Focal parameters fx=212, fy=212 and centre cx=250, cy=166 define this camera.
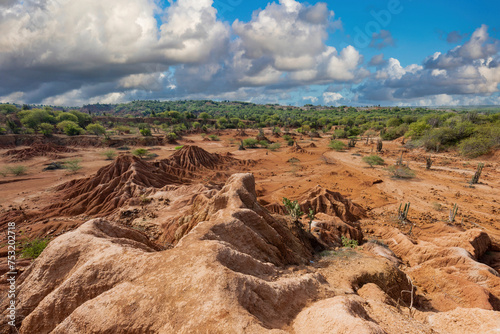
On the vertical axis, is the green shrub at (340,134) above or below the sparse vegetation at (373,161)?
above

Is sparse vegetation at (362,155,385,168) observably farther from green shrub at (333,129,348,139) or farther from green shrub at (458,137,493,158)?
green shrub at (333,129,348,139)

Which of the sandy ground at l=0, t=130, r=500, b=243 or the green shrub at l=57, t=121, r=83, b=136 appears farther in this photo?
the green shrub at l=57, t=121, r=83, b=136

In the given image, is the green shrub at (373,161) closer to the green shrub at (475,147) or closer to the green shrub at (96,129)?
the green shrub at (475,147)

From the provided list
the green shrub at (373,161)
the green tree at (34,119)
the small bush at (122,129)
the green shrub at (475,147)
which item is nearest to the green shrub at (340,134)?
the green shrub at (475,147)

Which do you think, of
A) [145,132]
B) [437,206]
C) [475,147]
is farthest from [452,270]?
[145,132]

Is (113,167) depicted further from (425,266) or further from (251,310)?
(425,266)

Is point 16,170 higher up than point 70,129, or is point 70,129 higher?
point 70,129

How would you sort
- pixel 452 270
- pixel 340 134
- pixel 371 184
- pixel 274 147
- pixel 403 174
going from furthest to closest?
1. pixel 340 134
2. pixel 274 147
3. pixel 403 174
4. pixel 371 184
5. pixel 452 270

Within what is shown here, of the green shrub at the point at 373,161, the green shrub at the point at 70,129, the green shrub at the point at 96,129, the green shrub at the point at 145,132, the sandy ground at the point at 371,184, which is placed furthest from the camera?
the green shrub at the point at 145,132

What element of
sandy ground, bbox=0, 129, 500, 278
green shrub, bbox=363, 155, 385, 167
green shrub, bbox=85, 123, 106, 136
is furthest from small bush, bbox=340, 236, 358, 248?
green shrub, bbox=85, 123, 106, 136

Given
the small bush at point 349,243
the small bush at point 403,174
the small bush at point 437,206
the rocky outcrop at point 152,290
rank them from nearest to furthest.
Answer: the rocky outcrop at point 152,290 < the small bush at point 349,243 < the small bush at point 437,206 < the small bush at point 403,174

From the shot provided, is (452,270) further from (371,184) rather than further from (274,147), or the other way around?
(274,147)

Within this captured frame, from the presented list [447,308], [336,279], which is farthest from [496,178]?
[336,279]

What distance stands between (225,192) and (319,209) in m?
12.8
